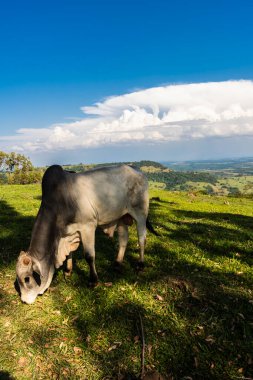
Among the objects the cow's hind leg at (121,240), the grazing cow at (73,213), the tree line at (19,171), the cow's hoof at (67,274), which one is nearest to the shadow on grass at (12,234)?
the cow's hoof at (67,274)

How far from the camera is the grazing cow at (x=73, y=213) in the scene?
5984 mm

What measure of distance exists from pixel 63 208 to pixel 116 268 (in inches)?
113

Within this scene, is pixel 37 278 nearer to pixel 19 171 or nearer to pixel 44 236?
pixel 44 236

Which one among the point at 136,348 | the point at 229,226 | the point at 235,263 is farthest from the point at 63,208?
the point at 229,226

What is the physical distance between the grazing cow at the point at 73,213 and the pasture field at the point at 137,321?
0.67 m

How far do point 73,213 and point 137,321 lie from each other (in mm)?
2790

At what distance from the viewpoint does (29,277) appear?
5.89 metres

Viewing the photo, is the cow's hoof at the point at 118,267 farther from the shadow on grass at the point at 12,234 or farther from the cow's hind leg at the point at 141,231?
the shadow on grass at the point at 12,234

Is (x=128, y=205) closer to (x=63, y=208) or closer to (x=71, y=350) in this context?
(x=63, y=208)

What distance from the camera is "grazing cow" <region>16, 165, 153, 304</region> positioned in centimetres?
598

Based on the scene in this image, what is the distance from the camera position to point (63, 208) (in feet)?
20.7

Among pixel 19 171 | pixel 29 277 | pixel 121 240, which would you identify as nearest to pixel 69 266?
pixel 121 240

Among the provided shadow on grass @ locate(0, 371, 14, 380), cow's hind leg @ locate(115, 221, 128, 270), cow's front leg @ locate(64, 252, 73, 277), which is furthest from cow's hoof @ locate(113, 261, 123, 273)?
shadow on grass @ locate(0, 371, 14, 380)

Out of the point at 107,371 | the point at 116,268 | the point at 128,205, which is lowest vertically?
the point at 107,371
